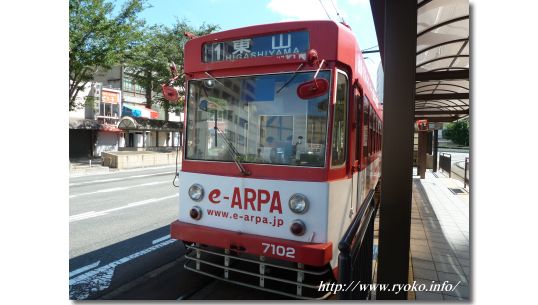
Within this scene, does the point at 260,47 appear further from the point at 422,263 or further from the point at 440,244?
Answer: the point at 440,244

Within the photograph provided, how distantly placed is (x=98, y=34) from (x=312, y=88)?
47.7 ft

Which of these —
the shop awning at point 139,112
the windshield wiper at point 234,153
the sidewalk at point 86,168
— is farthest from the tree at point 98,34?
the windshield wiper at point 234,153

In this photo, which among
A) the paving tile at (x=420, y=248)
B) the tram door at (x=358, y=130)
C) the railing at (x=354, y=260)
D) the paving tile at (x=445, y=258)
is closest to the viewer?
the railing at (x=354, y=260)

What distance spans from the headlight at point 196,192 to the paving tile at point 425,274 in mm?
2645

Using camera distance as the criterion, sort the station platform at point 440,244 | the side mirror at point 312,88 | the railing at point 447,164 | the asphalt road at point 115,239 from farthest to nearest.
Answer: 1. the railing at point 447,164
2. the asphalt road at point 115,239
3. the station platform at point 440,244
4. the side mirror at point 312,88

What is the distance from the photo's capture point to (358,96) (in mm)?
4066

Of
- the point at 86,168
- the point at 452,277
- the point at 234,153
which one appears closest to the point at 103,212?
the point at 234,153

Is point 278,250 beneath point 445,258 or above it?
above

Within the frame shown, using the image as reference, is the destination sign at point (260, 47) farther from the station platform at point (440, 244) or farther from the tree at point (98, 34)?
the tree at point (98, 34)

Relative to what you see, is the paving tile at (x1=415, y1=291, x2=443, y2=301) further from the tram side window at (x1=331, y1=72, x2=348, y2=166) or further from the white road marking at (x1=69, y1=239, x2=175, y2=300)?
the white road marking at (x1=69, y1=239, x2=175, y2=300)

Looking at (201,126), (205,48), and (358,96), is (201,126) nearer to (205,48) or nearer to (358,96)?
(205,48)

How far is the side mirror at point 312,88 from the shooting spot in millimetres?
3172

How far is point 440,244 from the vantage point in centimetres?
557

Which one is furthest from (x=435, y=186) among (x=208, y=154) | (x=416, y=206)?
(x=208, y=154)
